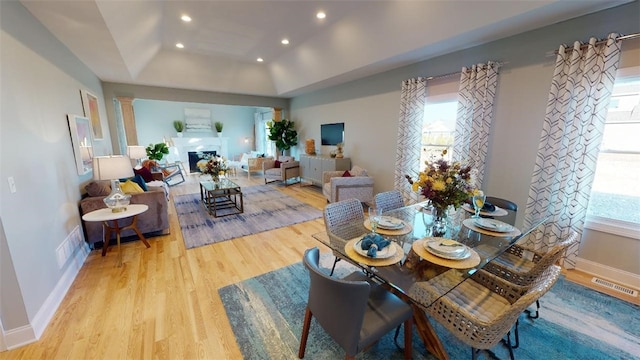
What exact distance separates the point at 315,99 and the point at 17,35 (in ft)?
17.6

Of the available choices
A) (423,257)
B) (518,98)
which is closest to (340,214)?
(423,257)

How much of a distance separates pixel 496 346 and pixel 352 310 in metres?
1.31

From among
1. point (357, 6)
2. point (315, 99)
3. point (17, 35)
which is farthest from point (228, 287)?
point (315, 99)

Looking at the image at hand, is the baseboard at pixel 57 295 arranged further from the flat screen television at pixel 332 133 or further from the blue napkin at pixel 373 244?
the flat screen television at pixel 332 133

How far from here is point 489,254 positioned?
5.18 feet

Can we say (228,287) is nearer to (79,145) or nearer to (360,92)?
(79,145)

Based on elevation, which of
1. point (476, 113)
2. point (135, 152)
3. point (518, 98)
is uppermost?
point (518, 98)

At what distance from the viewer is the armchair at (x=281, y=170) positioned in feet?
21.8

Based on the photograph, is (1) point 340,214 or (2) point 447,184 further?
(1) point 340,214

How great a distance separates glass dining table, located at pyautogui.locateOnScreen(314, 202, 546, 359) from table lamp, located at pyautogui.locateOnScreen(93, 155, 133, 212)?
7.94ft

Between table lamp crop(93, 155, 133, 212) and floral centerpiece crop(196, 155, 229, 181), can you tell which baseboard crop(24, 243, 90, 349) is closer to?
table lamp crop(93, 155, 133, 212)

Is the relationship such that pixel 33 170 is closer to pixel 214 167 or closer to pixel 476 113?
pixel 214 167

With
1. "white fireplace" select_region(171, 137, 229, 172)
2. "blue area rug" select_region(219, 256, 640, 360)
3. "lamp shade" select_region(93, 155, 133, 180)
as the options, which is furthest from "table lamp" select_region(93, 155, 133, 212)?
"white fireplace" select_region(171, 137, 229, 172)

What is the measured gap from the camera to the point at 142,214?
3281 mm
